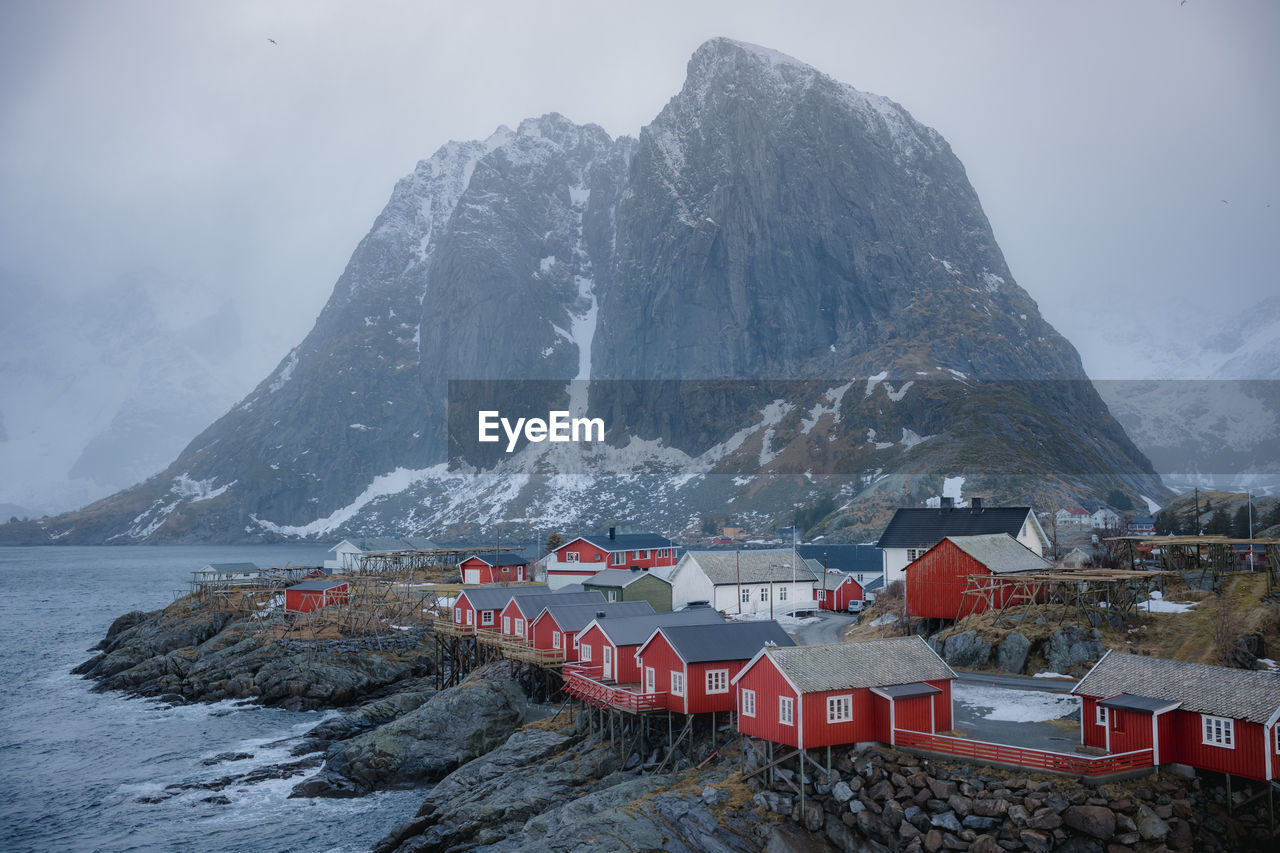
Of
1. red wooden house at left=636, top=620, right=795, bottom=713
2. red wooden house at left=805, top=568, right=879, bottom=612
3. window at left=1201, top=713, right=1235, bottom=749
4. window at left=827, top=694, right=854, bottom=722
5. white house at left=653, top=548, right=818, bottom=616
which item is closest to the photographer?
window at left=1201, top=713, right=1235, bottom=749

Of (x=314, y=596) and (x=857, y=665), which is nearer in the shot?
(x=857, y=665)

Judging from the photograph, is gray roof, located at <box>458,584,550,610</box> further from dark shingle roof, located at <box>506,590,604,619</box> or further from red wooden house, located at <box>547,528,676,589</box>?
red wooden house, located at <box>547,528,676,589</box>

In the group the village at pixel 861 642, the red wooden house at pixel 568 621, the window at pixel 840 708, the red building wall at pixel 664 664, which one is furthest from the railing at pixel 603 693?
the window at pixel 840 708

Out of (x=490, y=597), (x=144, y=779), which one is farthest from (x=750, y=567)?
(x=144, y=779)

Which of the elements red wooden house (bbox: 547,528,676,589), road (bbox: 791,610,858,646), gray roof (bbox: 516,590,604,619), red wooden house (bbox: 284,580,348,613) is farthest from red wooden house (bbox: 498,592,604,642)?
red wooden house (bbox: 284,580,348,613)

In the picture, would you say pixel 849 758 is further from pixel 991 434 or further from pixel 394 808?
pixel 991 434

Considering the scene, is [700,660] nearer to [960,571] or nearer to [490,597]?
[960,571]

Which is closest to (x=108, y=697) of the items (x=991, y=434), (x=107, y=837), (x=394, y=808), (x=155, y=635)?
(x=155, y=635)

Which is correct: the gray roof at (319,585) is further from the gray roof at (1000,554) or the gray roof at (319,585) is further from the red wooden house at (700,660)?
the gray roof at (1000,554)
